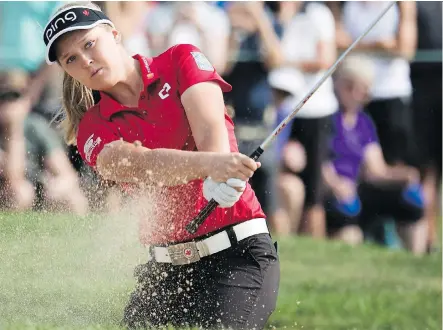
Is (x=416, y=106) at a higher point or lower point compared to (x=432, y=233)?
higher

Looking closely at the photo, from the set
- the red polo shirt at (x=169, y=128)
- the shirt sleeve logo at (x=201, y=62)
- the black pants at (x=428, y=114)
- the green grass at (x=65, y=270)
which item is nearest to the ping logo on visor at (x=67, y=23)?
the red polo shirt at (x=169, y=128)

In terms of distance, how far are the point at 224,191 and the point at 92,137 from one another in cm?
80

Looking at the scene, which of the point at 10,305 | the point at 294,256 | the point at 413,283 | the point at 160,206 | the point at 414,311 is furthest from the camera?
the point at 294,256

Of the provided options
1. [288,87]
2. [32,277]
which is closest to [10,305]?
[32,277]

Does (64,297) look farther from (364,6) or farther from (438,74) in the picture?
(438,74)

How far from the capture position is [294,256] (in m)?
9.34

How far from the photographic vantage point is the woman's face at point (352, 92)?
30.2 ft

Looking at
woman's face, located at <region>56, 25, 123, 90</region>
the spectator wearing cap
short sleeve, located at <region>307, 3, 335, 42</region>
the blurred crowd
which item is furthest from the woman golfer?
short sleeve, located at <region>307, 3, 335, 42</region>

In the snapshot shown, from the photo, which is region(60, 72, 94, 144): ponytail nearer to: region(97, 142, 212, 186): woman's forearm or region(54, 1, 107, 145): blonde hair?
region(54, 1, 107, 145): blonde hair

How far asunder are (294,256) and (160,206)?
4.94 metres

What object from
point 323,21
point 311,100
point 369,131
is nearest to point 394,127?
point 369,131

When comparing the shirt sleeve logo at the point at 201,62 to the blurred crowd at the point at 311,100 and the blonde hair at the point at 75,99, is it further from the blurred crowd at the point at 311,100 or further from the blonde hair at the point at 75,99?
the blurred crowd at the point at 311,100

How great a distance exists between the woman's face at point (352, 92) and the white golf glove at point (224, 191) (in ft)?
17.2

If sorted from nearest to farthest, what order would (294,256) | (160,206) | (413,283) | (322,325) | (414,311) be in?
(160,206), (322,325), (414,311), (413,283), (294,256)
